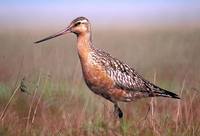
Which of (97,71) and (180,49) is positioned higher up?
(97,71)

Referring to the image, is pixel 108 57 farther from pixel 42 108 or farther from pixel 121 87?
pixel 42 108

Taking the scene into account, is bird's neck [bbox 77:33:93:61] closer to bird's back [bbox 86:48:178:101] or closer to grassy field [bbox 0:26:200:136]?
bird's back [bbox 86:48:178:101]

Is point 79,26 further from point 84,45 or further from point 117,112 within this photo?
point 117,112

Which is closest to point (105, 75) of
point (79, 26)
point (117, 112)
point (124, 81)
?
point (124, 81)

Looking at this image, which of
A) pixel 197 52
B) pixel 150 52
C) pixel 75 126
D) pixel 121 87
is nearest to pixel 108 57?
pixel 121 87

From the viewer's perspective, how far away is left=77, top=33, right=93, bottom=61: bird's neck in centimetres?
919

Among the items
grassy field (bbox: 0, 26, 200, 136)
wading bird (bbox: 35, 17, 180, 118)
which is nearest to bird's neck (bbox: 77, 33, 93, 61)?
wading bird (bbox: 35, 17, 180, 118)

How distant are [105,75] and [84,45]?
46 cm

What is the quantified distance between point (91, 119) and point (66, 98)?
1.85m

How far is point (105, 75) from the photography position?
30.0 feet

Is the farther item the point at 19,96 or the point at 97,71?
the point at 19,96

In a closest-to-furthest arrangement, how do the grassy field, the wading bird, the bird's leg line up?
the grassy field < the wading bird < the bird's leg

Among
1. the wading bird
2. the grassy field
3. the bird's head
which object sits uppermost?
the bird's head

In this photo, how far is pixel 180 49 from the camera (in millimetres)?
18547
